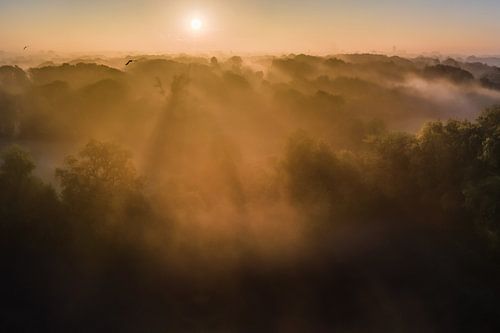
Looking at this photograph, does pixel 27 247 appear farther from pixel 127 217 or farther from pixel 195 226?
pixel 195 226

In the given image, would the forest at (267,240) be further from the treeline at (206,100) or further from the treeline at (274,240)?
the treeline at (206,100)

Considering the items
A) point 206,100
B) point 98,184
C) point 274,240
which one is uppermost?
point 98,184

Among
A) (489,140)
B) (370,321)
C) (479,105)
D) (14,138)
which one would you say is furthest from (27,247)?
(479,105)

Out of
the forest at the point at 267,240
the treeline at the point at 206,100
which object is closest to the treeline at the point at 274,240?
the forest at the point at 267,240

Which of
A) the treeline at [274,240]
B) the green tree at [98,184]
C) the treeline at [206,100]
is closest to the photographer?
the treeline at [274,240]

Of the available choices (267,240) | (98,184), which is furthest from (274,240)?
(98,184)

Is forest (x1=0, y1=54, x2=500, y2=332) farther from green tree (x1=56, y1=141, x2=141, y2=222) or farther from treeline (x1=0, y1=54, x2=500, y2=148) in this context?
treeline (x1=0, y1=54, x2=500, y2=148)

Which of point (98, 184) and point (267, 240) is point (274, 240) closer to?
point (267, 240)

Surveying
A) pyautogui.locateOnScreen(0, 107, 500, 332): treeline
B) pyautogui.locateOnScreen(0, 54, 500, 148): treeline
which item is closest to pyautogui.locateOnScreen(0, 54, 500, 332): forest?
pyautogui.locateOnScreen(0, 107, 500, 332): treeline

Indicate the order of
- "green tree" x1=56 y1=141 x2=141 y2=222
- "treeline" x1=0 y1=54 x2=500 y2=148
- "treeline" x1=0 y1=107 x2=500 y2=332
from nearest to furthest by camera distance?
"treeline" x1=0 y1=107 x2=500 y2=332, "green tree" x1=56 y1=141 x2=141 y2=222, "treeline" x1=0 y1=54 x2=500 y2=148
